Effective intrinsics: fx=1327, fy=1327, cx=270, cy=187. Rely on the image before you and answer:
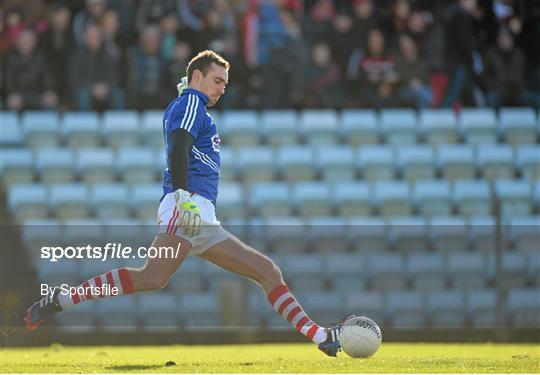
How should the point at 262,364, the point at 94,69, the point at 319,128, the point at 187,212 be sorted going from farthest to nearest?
the point at 319,128, the point at 94,69, the point at 262,364, the point at 187,212

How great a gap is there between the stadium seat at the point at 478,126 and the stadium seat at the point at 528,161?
0.45 m

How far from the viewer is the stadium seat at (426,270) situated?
40.2ft

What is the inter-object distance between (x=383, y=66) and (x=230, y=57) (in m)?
1.87

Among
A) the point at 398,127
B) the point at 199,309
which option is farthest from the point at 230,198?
the point at 398,127

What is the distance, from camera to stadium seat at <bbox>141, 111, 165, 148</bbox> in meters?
15.6

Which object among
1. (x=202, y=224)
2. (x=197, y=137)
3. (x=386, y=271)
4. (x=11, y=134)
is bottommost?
(x=386, y=271)

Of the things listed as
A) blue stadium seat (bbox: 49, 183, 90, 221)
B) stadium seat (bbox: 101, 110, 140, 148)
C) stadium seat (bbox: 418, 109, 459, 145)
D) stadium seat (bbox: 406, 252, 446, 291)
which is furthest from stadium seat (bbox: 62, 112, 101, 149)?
stadium seat (bbox: 406, 252, 446, 291)

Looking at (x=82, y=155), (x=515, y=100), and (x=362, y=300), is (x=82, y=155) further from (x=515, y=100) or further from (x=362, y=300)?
(x=515, y=100)

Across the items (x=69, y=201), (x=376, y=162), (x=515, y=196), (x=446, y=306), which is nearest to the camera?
(x=446, y=306)

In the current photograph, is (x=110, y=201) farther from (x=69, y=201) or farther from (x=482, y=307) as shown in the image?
(x=482, y=307)

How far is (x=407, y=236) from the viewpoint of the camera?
12594 millimetres

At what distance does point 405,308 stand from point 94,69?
5.37m

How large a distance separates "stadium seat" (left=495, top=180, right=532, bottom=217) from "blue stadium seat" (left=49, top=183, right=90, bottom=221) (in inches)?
180

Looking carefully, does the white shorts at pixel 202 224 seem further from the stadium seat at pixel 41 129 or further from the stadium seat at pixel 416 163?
the stadium seat at pixel 41 129
